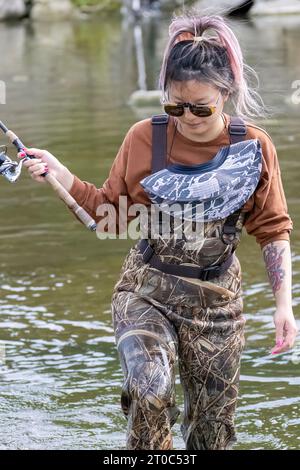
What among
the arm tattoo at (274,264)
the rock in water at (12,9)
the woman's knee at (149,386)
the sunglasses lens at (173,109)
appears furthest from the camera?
the rock in water at (12,9)

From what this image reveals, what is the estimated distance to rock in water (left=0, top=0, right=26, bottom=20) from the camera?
35.5 meters

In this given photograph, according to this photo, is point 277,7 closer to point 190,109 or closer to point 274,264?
point 274,264

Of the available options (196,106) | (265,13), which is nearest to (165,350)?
(196,106)

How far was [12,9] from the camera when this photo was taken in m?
35.7

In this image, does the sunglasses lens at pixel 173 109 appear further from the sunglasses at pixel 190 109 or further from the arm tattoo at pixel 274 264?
→ the arm tattoo at pixel 274 264

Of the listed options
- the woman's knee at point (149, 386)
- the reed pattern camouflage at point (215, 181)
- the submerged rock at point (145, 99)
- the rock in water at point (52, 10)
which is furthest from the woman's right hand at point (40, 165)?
the rock in water at point (52, 10)

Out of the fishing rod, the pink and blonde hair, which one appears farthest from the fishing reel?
the pink and blonde hair

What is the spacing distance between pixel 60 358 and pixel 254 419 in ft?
4.43

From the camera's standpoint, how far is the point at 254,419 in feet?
16.5

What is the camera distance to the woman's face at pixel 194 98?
3.76 metres

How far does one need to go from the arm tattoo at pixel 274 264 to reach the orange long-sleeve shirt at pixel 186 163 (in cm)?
3

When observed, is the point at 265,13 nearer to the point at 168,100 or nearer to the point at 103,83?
the point at 103,83

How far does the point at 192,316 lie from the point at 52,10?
34.9 metres

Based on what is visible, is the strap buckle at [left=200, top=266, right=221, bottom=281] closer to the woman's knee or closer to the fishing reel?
the woman's knee
